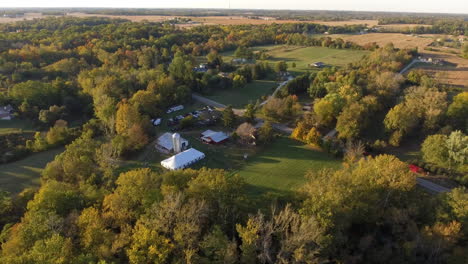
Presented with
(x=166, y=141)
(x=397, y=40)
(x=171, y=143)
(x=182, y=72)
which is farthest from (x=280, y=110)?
(x=397, y=40)

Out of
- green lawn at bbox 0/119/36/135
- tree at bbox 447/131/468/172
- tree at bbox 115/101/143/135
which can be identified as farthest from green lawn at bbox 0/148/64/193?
tree at bbox 447/131/468/172

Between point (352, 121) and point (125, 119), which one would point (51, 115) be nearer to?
point (125, 119)

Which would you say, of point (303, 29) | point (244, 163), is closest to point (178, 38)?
point (303, 29)

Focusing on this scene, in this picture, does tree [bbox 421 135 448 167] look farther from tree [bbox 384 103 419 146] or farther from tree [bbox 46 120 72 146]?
tree [bbox 46 120 72 146]

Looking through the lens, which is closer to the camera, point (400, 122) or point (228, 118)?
point (400, 122)

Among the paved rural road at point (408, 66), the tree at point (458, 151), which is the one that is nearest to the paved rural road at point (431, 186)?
the tree at point (458, 151)
